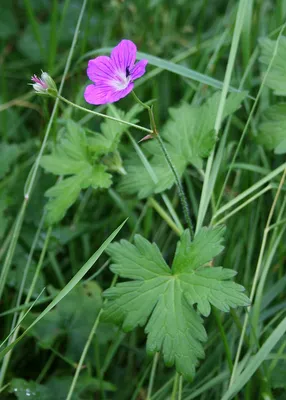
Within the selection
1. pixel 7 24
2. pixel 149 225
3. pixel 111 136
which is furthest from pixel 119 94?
pixel 7 24

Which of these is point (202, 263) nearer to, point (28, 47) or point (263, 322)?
point (263, 322)

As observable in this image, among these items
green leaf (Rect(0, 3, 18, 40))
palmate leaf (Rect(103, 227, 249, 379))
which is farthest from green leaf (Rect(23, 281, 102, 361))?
green leaf (Rect(0, 3, 18, 40))

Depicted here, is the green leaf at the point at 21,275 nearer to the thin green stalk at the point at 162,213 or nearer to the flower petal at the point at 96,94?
the thin green stalk at the point at 162,213

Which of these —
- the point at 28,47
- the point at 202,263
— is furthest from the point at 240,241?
the point at 28,47

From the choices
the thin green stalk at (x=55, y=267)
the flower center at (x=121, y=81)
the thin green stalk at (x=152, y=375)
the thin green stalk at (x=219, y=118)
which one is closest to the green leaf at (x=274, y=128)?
the thin green stalk at (x=219, y=118)

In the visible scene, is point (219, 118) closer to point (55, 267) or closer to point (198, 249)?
point (198, 249)

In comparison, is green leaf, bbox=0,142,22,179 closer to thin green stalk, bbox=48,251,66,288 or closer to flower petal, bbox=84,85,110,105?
thin green stalk, bbox=48,251,66,288
